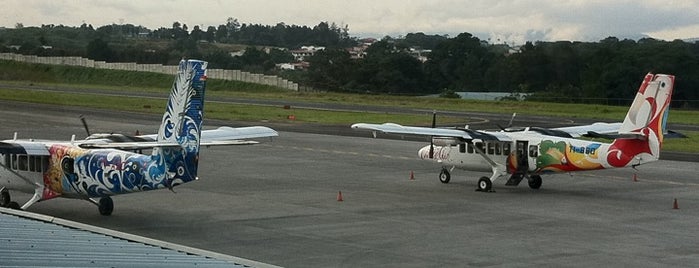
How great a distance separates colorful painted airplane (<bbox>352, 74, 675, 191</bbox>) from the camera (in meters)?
34.9

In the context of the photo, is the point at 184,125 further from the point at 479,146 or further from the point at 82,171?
the point at 479,146

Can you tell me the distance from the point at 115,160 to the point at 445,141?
1513 cm

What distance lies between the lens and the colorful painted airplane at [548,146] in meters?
34.9

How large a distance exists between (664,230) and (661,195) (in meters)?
8.27

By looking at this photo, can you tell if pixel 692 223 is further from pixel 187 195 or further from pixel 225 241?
pixel 187 195

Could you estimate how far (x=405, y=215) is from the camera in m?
31.2

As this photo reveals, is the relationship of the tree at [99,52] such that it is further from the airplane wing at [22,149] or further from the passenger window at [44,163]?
the passenger window at [44,163]

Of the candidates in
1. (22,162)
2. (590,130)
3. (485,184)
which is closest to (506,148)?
(485,184)

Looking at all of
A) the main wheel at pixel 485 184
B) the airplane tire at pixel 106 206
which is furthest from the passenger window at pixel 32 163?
the main wheel at pixel 485 184

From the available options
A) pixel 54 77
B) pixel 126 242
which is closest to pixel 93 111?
pixel 54 77

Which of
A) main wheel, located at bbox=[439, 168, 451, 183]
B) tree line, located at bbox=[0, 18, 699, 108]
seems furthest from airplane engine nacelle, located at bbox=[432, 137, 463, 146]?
tree line, located at bbox=[0, 18, 699, 108]

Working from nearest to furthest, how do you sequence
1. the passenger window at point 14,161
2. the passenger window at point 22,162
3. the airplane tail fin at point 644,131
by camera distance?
the passenger window at point 22,162
the passenger window at point 14,161
the airplane tail fin at point 644,131

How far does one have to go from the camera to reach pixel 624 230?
94.7 ft

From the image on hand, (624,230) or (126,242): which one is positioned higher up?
(126,242)
